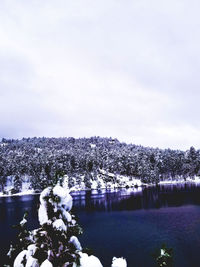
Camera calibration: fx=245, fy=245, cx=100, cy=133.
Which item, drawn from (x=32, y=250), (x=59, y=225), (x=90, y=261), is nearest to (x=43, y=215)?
(x=59, y=225)

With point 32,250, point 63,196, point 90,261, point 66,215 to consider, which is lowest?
point 90,261

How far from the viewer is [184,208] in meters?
92.4

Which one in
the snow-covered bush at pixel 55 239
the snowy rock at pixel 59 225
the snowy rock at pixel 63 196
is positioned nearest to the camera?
the snow-covered bush at pixel 55 239

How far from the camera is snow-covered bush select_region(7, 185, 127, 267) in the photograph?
9.37m

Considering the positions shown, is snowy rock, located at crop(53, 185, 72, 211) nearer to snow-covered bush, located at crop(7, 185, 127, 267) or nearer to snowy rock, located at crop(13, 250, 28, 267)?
snow-covered bush, located at crop(7, 185, 127, 267)

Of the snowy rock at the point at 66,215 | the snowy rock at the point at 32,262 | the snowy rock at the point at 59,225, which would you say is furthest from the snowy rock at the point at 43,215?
the snowy rock at the point at 32,262

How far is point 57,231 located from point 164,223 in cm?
6863

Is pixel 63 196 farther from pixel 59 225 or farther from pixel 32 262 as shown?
pixel 32 262

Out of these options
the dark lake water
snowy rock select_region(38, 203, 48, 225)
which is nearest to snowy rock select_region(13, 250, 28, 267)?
snowy rock select_region(38, 203, 48, 225)

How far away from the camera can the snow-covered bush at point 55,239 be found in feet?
30.7

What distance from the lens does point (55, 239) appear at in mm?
9719

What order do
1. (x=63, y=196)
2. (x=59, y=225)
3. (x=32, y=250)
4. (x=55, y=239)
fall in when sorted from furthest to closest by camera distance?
(x=63, y=196) < (x=55, y=239) < (x=32, y=250) < (x=59, y=225)

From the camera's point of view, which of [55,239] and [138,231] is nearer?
[55,239]

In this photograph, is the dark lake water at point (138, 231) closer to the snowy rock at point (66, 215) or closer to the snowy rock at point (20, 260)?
the snowy rock at point (20, 260)
